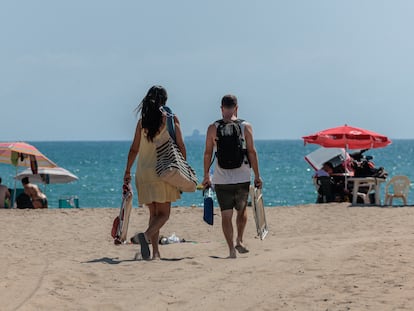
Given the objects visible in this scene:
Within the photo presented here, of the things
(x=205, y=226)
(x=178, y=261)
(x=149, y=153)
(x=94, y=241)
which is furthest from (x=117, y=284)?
(x=205, y=226)

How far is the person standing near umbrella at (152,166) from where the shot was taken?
26.9ft

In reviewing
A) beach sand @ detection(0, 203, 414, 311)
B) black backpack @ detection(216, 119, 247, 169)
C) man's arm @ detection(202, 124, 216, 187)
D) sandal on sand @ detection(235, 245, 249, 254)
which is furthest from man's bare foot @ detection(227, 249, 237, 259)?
black backpack @ detection(216, 119, 247, 169)

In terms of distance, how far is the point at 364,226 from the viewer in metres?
12.4

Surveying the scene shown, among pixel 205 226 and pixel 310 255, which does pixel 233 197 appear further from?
pixel 205 226

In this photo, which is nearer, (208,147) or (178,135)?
(178,135)

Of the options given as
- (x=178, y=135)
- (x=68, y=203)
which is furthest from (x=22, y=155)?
(x=178, y=135)

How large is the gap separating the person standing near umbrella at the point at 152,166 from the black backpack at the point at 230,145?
1.22ft

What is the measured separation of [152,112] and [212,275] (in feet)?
6.10

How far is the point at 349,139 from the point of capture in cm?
1730

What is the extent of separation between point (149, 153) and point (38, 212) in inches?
292

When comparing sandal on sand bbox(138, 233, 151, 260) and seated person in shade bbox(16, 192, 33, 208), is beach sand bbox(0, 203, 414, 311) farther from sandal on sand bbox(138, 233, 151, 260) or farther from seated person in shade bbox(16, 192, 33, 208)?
seated person in shade bbox(16, 192, 33, 208)

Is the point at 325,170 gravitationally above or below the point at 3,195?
above

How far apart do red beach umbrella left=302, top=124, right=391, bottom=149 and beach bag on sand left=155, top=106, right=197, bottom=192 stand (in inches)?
367

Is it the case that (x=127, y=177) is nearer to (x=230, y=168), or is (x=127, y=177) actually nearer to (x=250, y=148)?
(x=230, y=168)
